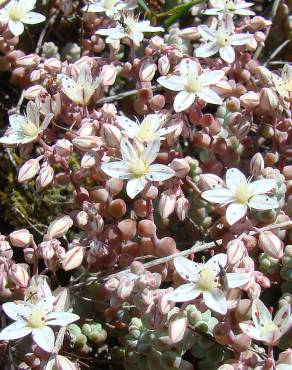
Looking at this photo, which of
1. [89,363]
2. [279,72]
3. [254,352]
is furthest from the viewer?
[279,72]

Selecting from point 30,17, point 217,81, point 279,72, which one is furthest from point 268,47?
point 30,17

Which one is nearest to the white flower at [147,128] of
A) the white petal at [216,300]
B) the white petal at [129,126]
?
the white petal at [129,126]

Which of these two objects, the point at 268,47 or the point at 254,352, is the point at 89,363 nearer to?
the point at 254,352

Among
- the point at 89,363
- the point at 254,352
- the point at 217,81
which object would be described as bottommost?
the point at 89,363

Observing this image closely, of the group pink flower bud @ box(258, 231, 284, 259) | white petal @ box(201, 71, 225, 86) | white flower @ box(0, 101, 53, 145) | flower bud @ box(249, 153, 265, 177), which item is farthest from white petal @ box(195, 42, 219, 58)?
pink flower bud @ box(258, 231, 284, 259)

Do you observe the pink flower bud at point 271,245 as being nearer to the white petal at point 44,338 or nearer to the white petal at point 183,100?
the white petal at point 183,100

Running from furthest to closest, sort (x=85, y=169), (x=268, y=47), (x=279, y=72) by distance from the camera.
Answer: (x=268, y=47) < (x=279, y=72) < (x=85, y=169)
